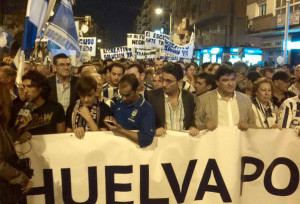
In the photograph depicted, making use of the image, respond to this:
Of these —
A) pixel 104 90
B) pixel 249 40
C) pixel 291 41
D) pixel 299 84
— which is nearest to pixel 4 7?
pixel 104 90

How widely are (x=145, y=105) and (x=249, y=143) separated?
129cm

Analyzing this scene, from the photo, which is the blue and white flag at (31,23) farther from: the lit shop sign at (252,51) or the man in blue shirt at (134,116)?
the lit shop sign at (252,51)

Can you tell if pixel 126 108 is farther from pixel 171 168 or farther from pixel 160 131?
pixel 171 168

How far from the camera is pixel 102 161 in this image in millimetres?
4637

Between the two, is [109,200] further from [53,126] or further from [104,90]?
[104,90]

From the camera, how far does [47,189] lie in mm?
4527

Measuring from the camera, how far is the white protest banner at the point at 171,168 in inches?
179

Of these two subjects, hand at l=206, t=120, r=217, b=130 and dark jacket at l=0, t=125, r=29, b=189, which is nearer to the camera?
dark jacket at l=0, t=125, r=29, b=189

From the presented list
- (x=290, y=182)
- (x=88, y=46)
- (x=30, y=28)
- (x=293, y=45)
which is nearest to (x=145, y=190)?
(x=290, y=182)

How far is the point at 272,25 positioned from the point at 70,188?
26.7 meters

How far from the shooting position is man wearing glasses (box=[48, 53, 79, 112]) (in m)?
5.78

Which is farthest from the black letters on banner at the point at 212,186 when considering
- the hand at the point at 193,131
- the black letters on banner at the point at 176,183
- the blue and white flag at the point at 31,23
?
the blue and white flag at the point at 31,23

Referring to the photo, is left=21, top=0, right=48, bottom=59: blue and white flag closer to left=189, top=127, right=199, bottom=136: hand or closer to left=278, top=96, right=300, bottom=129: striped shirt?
left=189, top=127, right=199, bottom=136: hand

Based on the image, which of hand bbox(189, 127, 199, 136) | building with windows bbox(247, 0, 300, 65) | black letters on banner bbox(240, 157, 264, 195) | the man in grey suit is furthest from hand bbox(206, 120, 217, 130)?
building with windows bbox(247, 0, 300, 65)
